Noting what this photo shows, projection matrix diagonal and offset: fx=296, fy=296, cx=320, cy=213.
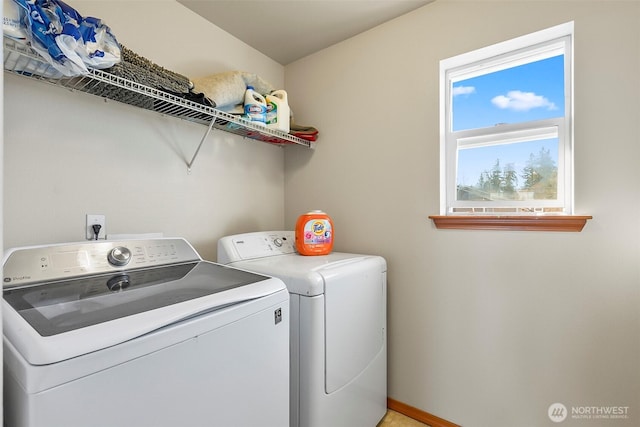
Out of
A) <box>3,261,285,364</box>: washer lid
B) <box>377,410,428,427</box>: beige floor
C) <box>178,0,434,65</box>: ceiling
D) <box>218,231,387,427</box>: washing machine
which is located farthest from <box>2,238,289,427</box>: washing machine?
<box>178,0,434,65</box>: ceiling

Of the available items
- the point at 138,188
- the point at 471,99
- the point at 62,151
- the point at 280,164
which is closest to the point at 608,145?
the point at 471,99

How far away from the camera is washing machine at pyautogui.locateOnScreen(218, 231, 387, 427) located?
1262 mm

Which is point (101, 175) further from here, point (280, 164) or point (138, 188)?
point (280, 164)

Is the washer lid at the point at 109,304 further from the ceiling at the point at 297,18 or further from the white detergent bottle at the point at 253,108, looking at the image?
the ceiling at the point at 297,18

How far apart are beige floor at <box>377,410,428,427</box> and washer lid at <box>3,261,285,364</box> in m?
1.33

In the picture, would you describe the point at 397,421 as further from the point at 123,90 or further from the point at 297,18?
the point at 297,18

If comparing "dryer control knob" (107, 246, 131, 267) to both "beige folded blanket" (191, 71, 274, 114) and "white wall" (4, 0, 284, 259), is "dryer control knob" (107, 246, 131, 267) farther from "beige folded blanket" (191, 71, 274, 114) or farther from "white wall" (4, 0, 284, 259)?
"beige folded blanket" (191, 71, 274, 114)

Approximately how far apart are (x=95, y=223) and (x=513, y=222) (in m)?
2.02

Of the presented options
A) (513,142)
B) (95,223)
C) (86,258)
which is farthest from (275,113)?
(513,142)

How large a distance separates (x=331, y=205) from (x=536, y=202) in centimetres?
121

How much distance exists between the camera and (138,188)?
1546 mm

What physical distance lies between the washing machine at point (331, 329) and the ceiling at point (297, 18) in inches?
53.6

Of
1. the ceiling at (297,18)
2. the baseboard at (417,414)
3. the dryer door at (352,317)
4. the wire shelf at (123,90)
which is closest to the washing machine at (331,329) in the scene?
the dryer door at (352,317)

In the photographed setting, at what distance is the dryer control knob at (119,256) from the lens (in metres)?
1.20
